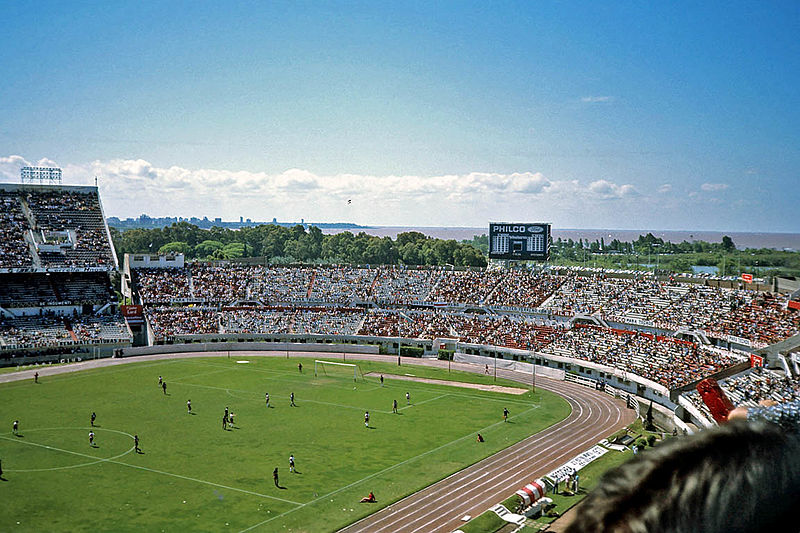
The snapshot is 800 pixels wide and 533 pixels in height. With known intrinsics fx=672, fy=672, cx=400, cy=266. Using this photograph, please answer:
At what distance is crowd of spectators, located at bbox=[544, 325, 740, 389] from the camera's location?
167 ft

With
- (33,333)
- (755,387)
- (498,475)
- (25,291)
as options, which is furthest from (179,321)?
(755,387)

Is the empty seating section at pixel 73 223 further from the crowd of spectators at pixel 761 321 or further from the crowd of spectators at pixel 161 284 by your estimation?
the crowd of spectators at pixel 761 321

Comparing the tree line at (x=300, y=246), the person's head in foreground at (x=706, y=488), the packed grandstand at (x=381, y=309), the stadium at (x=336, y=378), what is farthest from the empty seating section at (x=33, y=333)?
the tree line at (x=300, y=246)

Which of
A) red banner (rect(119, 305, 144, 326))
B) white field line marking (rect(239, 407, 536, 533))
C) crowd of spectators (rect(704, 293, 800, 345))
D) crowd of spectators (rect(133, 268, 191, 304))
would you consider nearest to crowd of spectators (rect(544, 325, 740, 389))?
crowd of spectators (rect(704, 293, 800, 345))

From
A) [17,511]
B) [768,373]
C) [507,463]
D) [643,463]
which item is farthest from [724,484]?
[768,373]

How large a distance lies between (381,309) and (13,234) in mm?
45492

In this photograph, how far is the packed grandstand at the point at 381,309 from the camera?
58.6 metres

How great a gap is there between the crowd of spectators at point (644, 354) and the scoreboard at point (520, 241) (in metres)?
17.2

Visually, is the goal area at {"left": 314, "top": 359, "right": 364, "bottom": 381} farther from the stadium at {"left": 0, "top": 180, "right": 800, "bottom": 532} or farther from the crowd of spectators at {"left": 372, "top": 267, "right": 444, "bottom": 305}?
the crowd of spectators at {"left": 372, "top": 267, "right": 444, "bottom": 305}

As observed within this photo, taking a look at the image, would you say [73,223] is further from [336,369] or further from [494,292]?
[494,292]

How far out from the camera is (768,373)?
43438 mm

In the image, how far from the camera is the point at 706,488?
73.2 inches

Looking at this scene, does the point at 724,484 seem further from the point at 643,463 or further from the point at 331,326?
the point at 331,326

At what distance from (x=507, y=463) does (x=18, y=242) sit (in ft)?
225
